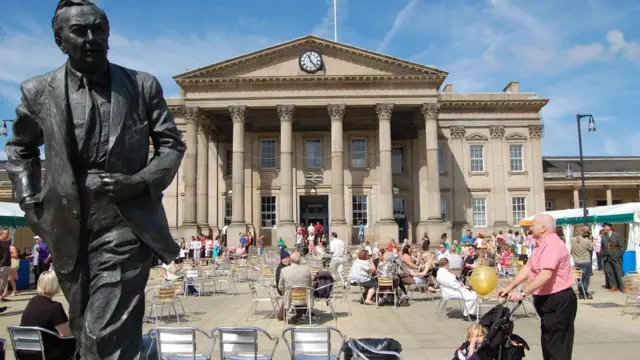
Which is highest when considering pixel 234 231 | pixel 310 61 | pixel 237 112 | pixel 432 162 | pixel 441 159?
pixel 310 61

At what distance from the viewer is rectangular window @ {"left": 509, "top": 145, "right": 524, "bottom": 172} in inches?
1583

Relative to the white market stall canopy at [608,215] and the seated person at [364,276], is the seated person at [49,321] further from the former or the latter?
the white market stall canopy at [608,215]

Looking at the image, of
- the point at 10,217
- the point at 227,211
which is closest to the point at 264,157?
the point at 227,211

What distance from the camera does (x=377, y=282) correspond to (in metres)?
13.0

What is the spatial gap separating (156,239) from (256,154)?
36.7 meters

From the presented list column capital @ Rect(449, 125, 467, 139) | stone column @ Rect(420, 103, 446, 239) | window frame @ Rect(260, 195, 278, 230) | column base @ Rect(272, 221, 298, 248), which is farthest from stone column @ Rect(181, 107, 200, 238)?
column capital @ Rect(449, 125, 467, 139)

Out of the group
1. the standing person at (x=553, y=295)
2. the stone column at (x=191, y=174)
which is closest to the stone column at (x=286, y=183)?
the stone column at (x=191, y=174)

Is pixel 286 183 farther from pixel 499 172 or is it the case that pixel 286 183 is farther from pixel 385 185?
pixel 499 172

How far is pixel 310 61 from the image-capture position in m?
35.3

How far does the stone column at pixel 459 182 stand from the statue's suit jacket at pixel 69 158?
37.9 metres

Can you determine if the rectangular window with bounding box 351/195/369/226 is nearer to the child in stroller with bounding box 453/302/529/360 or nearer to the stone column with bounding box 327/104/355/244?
the stone column with bounding box 327/104/355/244

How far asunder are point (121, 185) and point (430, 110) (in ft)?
110

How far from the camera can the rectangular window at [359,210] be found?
38.4 metres

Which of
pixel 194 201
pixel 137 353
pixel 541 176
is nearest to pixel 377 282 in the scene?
pixel 137 353
